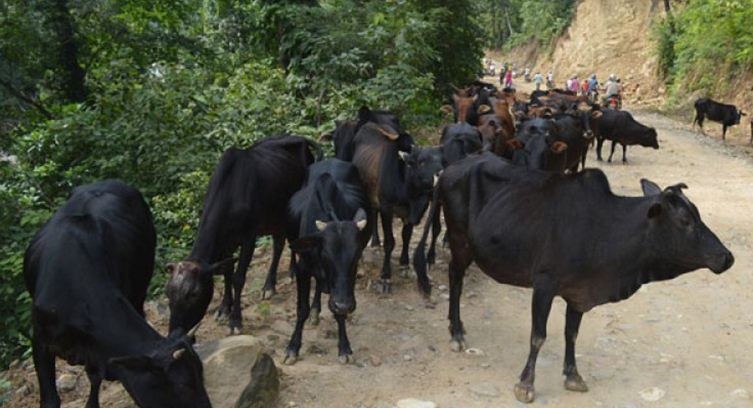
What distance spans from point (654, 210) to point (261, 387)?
352 cm

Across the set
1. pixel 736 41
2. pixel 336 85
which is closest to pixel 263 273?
pixel 336 85

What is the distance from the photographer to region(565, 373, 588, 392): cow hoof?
5.75m

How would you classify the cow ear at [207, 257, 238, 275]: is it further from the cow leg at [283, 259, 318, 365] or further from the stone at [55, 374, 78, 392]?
the stone at [55, 374, 78, 392]

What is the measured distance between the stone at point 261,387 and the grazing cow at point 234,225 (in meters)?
0.85

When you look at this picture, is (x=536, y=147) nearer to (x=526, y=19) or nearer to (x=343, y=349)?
(x=343, y=349)

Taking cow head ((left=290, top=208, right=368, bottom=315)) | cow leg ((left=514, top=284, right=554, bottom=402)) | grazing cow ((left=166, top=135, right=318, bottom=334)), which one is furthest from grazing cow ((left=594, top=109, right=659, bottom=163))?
cow head ((left=290, top=208, right=368, bottom=315))

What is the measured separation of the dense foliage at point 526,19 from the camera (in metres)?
52.9

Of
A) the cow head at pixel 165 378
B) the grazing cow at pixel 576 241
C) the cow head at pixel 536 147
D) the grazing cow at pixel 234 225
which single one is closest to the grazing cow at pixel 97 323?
the cow head at pixel 165 378

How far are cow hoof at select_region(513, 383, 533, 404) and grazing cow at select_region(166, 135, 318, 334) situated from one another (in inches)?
110

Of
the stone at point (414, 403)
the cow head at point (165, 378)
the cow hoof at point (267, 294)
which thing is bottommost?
the cow hoof at point (267, 294)

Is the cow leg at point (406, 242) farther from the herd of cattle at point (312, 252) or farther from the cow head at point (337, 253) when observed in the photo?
the cow head at point (337, 253)

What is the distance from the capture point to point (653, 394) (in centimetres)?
571

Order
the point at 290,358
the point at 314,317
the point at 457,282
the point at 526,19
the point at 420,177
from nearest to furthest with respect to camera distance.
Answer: the point at 290,358 → the point at 457,282 → the point at 314,317 → the point at 420,177 → the point at 526,19

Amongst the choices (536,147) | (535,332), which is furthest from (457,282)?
(536,147)
